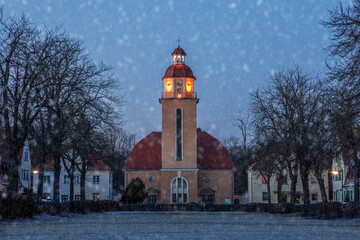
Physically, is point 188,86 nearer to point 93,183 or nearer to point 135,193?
point 135,193

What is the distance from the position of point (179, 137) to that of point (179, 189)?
6.39 metres

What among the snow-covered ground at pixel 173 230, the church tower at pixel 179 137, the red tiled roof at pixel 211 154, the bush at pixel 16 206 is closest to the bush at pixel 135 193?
the church tower at pixel 179 137

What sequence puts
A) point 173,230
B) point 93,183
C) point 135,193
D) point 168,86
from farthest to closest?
point 93,183, point 168,86, point 135,193, point 173,230

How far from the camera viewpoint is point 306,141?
3669 centimetres

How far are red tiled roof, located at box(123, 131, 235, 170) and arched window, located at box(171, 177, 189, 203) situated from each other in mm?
3826

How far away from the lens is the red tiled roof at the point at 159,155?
228 feet

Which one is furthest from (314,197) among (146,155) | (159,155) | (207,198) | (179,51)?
(179,51)

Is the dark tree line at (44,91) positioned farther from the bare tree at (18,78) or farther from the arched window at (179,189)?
the arched window at (179,189)

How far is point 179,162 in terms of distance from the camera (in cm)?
6625

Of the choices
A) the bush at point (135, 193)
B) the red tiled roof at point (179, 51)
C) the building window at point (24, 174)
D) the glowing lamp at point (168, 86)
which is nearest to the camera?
the building window at point (24, 174)

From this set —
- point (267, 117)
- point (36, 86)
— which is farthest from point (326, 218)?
point (36, 86)

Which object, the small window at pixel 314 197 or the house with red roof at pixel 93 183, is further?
the house with red roof at pixel 93 183

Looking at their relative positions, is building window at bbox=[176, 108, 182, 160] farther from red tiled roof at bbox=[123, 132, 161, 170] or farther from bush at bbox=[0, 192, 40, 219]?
bush at bbox=[0, 192, 40, 219]

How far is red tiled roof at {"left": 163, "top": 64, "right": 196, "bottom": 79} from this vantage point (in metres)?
67.1
